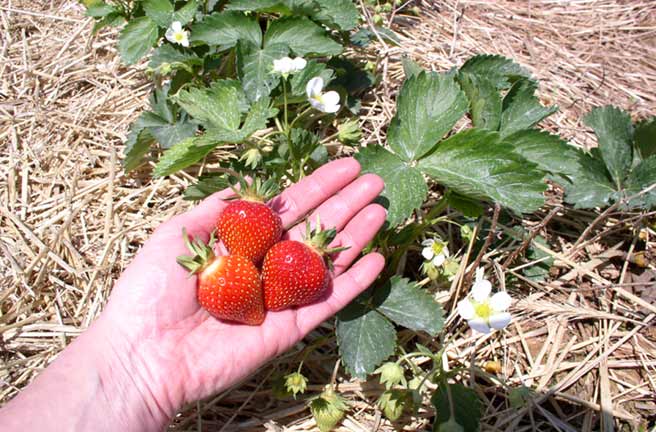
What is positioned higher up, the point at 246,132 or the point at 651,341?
the point at 246,132

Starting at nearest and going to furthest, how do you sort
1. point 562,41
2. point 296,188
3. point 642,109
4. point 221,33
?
1. point 296,188
2. point 221,33
3. point 642,109
4. point 562,41

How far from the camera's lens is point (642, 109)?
2.72 metres

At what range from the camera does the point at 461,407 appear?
5.31 feet

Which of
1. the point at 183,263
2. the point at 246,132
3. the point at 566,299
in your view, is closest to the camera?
the point at 183,263

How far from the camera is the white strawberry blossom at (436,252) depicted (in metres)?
1.91

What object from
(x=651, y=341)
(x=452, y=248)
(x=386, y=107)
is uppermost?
(x=386, y=107)

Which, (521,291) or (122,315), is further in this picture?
(521,291)

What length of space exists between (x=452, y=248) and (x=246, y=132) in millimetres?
918

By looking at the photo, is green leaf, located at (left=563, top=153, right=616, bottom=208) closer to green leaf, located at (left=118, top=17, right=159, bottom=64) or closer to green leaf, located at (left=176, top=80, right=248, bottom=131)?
green leaf, located at (left=176, top=80, right=248, bottom=131)

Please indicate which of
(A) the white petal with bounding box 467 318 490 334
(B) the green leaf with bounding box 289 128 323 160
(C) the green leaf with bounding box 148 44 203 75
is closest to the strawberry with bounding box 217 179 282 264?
(B) the green leaf with bounding box 289 128 323 160

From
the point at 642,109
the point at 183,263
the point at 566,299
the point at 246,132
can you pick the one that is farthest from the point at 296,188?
the point at 642,109

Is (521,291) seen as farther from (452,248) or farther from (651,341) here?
(651,341)

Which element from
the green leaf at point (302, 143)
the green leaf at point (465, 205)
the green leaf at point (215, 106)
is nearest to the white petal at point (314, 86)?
the green leaf at point (302, 143)

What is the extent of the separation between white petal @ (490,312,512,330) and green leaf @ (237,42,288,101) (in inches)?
45.5
